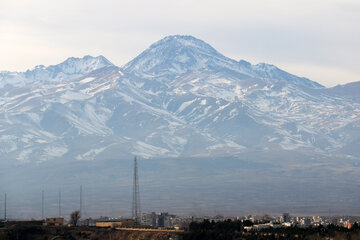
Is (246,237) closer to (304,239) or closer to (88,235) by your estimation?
(304,239)

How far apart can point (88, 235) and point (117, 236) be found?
333 cm

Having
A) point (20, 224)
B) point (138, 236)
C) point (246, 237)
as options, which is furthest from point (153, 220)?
point (246, 237)

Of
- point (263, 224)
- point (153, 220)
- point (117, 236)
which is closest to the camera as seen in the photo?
point (117, 236)

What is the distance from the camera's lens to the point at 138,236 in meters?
104

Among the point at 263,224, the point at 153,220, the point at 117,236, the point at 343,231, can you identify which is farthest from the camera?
the point at 153,220

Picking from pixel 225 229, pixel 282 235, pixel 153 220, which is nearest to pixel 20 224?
pixel 225 229

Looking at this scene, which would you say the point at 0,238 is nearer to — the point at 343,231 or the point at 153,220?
the point at 343,231

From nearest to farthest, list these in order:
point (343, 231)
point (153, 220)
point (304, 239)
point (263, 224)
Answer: point (304, 239), point (343, 231), point (263, 224), point (153, 220)

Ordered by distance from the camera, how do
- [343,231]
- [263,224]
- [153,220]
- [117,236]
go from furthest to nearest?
[153,220] → [263,224] → [117,236] → [343,231]

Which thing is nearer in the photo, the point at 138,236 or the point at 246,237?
the point at 246,237

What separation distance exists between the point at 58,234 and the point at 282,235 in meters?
26.0

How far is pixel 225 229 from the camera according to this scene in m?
104

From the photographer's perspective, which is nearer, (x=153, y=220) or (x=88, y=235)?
(x=88, y=235)

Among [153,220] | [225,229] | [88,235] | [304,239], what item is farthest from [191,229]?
[153,220]
